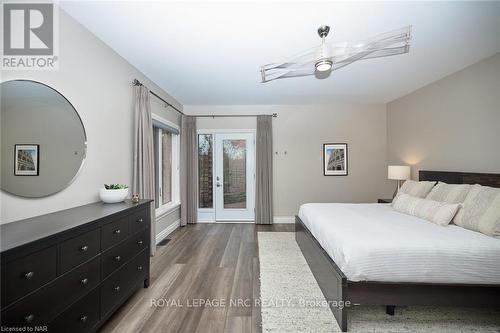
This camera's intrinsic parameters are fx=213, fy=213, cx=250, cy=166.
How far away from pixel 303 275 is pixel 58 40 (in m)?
3.41

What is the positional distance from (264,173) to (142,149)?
2682mm

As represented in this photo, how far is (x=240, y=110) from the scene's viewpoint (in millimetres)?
4961

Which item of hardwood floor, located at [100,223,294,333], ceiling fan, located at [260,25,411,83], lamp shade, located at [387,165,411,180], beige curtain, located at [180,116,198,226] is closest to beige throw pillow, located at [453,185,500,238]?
lamp shade, located at [387,165,411,180]

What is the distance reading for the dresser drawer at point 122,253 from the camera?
1.70m

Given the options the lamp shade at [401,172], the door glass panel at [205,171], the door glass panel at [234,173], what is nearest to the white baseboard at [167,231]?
the door glass panel at [205,171]

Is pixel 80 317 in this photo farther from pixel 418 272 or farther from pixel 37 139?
pixel 418 272

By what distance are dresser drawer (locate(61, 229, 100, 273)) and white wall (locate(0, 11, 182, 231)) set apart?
513 millimetres

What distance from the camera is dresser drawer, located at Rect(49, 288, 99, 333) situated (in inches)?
51.1

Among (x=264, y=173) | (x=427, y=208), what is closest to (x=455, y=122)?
(x=427, y=208)

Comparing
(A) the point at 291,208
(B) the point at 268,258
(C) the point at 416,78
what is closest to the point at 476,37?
(C) the point at 416,78

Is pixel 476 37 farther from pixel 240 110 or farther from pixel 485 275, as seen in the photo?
pixel 240 110

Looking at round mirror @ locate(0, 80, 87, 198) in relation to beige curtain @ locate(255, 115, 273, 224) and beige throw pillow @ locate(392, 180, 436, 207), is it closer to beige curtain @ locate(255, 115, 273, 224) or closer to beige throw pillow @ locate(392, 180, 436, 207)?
beige curtain @ locate(255, 115, 273, 224)

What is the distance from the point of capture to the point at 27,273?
3.61 feet

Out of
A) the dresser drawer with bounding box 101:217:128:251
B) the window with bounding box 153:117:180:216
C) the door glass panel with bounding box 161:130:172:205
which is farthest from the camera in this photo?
the door glass panel with bounding box 161:130:172:205
